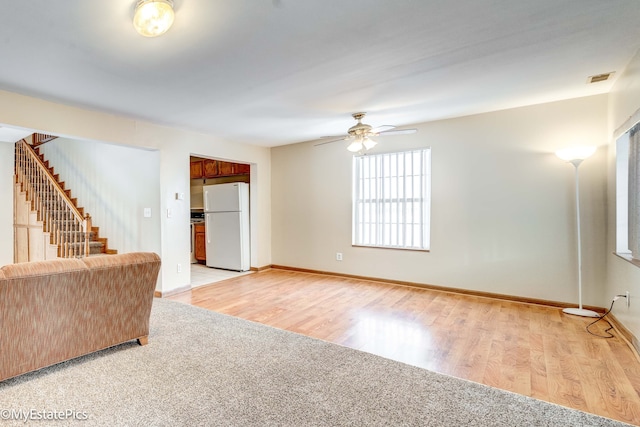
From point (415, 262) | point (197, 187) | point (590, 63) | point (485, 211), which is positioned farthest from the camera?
point (197, 187)

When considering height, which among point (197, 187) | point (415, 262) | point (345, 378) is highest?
point (197, 187)

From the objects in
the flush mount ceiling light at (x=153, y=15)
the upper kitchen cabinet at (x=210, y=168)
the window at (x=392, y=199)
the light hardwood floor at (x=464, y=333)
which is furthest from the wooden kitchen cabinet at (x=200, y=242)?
the flush mount ceiling light at (x=153, y=15)

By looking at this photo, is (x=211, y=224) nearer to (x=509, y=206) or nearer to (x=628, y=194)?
(x=509, y=206)

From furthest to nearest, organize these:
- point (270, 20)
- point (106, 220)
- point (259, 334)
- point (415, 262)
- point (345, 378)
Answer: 1. point (106, 220)
2. point (415, 262)
3. point (259, 334)
4. point (345, 378)
5. point (270, 20)

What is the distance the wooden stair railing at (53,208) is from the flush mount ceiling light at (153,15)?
14.1 ft

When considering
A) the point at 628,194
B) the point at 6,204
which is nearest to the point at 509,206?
the point at 628,194

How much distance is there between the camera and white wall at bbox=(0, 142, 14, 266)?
498 centimetres

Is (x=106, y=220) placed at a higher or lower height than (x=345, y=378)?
higher

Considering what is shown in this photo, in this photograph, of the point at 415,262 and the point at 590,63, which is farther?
the point at 415,262

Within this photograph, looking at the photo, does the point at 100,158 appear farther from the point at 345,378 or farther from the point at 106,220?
the point at 345,378

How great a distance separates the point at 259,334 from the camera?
8.98 ft

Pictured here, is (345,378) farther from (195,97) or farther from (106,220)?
(106,220)

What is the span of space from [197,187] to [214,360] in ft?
18.3

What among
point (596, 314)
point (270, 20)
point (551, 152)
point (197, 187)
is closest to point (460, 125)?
point (551, 152)
